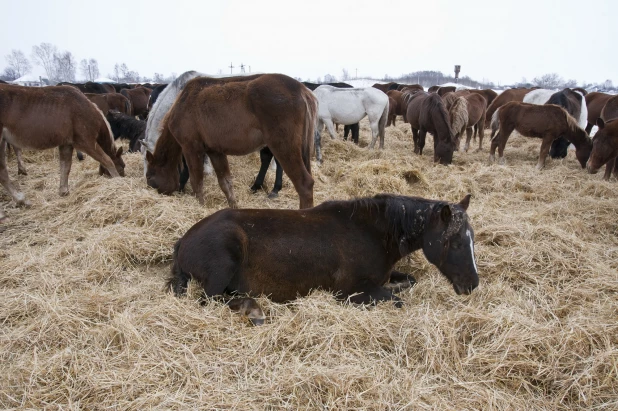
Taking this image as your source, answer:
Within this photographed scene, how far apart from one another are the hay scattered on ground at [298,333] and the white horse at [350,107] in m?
7.03

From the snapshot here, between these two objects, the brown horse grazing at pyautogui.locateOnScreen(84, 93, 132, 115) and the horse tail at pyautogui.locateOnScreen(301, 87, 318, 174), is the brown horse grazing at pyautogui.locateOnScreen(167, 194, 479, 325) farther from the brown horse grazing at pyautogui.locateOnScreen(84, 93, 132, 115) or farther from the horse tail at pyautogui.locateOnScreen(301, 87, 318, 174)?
the brown horse grazing at pyautogui.locateOnScreen(84, 93, 132, 115)

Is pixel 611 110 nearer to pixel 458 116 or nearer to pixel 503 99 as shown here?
pixel 503 99

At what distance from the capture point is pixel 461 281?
3043 millimetres

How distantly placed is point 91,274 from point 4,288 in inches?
26.1

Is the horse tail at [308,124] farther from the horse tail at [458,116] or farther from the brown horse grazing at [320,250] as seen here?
the horse tail at [458,116]

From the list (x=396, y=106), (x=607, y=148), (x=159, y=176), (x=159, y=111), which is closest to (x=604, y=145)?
(x=607, y=148)

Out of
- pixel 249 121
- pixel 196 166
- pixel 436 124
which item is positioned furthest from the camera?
pixel 436 124

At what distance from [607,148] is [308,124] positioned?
6503 millimetres

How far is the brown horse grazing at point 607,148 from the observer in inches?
286

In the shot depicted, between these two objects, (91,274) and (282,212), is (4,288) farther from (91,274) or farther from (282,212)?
(282,212)

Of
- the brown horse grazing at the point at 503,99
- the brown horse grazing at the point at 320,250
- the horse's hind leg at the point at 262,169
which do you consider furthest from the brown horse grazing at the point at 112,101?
the brown horse grazing at the point at 503,99

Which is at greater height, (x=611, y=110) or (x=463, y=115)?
(x=611, y=110)

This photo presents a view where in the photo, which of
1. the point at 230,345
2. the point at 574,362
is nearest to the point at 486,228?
the point at 574,362

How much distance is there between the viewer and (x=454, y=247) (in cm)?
305
